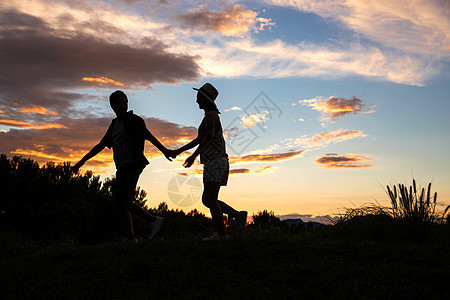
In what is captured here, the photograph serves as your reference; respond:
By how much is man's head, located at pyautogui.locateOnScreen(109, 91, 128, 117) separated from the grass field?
241cm

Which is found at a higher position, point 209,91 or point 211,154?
point 209,91

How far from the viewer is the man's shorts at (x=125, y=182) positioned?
23.4 ft

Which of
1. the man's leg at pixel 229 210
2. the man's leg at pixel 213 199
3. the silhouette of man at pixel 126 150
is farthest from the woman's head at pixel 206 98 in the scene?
the man's leg at pixel 229 210

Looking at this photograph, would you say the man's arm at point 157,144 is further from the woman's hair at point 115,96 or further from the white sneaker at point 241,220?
the white sneaker at point 241,220

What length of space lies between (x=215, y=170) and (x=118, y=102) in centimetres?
218

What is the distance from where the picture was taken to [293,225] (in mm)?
12414

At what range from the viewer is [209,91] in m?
7.18

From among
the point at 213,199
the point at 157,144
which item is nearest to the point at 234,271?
the point at 213,199

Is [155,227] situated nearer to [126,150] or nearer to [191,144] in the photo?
[126,150]

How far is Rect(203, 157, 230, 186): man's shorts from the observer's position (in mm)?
6820

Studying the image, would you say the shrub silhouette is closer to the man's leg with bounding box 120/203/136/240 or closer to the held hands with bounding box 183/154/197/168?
the man's leg with bounding box 120/203/136/240

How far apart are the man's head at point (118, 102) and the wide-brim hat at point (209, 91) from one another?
1.37 metres

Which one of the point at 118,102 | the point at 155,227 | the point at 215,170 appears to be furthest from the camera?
the point at 155,227

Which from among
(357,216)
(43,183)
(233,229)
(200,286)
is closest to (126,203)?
(200,286)
